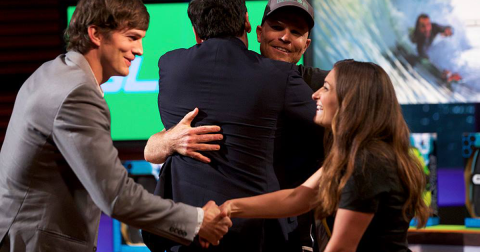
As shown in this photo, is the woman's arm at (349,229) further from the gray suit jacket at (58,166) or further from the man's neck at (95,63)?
the man's neck at (95,63)

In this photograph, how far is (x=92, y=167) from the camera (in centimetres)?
172

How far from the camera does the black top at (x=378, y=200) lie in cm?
166

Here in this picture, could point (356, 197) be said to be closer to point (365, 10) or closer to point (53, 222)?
point (53, 222)

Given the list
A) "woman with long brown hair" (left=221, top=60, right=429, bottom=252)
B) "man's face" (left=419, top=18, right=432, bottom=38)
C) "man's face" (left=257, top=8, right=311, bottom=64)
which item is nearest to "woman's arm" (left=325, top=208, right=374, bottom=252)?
"woman with long brown hair" (left=221, top=60, right=429, bottom=252)

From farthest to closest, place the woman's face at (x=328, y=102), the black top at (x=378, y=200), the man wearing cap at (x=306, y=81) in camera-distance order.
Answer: the man wearing cap at (x=306, y=81) → the woman's face at (x=328, y=102) → the black top at (x=378, y=200)

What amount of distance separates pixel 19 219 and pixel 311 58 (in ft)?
10.3

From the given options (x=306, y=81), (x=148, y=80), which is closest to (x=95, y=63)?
(x=306, y=81)

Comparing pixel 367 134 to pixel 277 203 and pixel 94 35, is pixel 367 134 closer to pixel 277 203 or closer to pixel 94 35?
pixel 277 203

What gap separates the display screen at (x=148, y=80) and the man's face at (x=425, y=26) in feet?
4.11

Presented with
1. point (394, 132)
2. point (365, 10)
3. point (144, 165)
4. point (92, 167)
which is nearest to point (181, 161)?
point (92, 167)

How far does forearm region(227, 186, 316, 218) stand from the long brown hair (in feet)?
0.90

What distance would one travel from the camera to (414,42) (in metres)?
4.45

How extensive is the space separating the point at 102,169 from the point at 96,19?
1.63ft

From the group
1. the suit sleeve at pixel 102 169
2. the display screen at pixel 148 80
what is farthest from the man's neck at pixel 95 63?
the display screen at pixel 148 80
